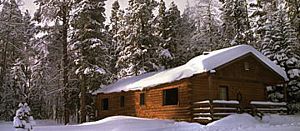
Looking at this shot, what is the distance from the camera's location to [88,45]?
2688 cm

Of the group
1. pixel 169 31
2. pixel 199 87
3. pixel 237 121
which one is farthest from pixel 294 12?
pixel 237 121

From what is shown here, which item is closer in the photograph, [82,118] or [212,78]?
[212,78]

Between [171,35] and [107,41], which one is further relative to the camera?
[171,35]

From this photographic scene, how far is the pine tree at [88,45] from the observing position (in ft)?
87.2

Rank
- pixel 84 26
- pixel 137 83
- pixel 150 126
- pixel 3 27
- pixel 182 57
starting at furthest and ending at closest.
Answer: pixel 182 57
pixel 3 27
pixel 84 26
pixel 137 83
pixel 150 126

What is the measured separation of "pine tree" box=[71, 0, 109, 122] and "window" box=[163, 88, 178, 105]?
584 centimetres

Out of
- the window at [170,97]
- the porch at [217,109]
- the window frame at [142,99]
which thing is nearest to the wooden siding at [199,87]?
the porch at [217,109]

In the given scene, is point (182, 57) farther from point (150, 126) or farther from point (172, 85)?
point (150, 126)

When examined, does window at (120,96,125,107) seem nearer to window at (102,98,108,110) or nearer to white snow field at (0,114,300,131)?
window at (102,98,108,110)

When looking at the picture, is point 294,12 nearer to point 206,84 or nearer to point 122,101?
point 206,84

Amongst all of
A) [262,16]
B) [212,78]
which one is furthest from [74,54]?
[262,16]

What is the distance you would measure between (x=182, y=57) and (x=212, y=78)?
697 inches

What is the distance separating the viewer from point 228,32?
3631cm

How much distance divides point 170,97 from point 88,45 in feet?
26.0
